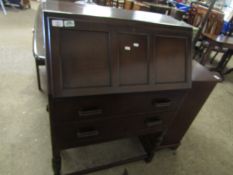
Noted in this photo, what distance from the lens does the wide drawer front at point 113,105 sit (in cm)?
85

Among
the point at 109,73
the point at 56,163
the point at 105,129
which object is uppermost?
the point at 109,73

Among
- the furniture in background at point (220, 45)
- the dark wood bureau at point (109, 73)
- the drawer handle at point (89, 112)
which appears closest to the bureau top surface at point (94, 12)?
the dark wood bureau at point (109, 73)

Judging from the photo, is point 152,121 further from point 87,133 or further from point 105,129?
point 87,133

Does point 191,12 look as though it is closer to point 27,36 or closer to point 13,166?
point 27,36

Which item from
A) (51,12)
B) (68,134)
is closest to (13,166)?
(68,134)

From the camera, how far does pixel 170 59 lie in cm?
101

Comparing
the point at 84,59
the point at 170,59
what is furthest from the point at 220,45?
the point at 84,59

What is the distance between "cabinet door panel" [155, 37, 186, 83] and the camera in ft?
3.19

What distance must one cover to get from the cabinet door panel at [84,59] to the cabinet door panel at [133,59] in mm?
81

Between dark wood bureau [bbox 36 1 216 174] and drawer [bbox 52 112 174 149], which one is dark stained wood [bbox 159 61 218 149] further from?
drawer [bbox 52 112 174 149]

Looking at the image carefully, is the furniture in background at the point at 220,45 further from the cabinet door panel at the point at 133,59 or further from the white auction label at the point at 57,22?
the white auction label at the point at 57,22

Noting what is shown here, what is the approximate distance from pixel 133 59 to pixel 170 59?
245mm

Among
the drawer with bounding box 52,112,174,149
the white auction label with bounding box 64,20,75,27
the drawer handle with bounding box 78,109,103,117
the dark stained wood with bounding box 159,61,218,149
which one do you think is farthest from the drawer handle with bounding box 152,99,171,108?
the white auction label with bounding box 64,20,75,27

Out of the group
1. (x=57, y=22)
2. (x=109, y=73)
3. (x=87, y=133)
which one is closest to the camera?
(x=57, y=22)
